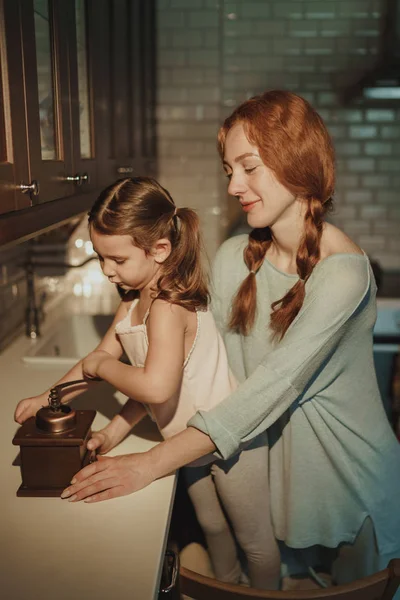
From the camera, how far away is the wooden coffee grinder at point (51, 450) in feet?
4.51

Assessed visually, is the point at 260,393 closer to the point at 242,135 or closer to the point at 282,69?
the point at 242,135

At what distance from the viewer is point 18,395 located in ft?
6.44

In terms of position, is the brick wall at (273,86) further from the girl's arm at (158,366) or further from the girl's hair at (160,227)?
the girl's arm at (158,366)

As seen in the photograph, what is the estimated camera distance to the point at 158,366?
1.45 m

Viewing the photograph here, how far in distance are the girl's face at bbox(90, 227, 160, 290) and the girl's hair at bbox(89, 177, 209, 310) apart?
13 millimetres

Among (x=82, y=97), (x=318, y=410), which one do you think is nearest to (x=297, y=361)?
(x=318, y=410)

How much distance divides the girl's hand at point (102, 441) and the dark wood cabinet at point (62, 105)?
471 mm

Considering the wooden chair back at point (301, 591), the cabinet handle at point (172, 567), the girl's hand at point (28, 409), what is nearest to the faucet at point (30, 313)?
the girl's hand at point (28, 409)

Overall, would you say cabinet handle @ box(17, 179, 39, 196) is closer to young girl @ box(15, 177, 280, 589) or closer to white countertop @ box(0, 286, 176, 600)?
young girl @ box(15, 177, 280, 589)

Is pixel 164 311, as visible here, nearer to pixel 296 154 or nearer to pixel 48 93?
pixel 296 154

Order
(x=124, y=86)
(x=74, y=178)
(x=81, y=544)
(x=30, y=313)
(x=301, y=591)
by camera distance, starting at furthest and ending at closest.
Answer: (x=124, y=86) → (x=30, y=313) → (x=74, y=178) → (x=81, y=544) → (x=301, y=591)

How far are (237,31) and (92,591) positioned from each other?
121 inches

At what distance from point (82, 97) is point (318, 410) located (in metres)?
1.16

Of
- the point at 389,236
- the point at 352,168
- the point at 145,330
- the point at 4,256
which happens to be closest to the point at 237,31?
the point at 352,168
